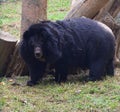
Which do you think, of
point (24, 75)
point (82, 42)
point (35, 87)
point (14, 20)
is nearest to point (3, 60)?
→ point (24, 75)

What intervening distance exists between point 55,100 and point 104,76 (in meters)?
1.79

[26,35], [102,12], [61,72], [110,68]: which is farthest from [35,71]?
[102,12]

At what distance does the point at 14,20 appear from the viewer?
1357 centimetres

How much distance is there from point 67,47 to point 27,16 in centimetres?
123

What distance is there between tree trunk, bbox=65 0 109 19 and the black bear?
0.46 m

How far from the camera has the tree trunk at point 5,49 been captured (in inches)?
271

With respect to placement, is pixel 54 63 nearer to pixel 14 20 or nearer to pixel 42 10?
pixel 42 10

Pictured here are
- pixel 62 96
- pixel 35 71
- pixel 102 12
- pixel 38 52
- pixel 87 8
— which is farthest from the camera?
pixel 102 12

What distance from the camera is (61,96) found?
571 centimetres

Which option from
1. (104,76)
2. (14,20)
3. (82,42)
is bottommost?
(14,20)

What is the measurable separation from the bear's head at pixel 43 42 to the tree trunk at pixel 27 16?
87cm

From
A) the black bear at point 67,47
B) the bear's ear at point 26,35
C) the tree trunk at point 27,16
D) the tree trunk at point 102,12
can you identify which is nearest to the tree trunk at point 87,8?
the tree trunk at point 102,12

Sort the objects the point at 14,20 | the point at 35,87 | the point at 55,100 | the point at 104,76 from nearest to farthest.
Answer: the point at 55,100, the point at 35,87, the point at 104,76, the point at 14,20

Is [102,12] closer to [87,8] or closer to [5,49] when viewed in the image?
[87,8]
